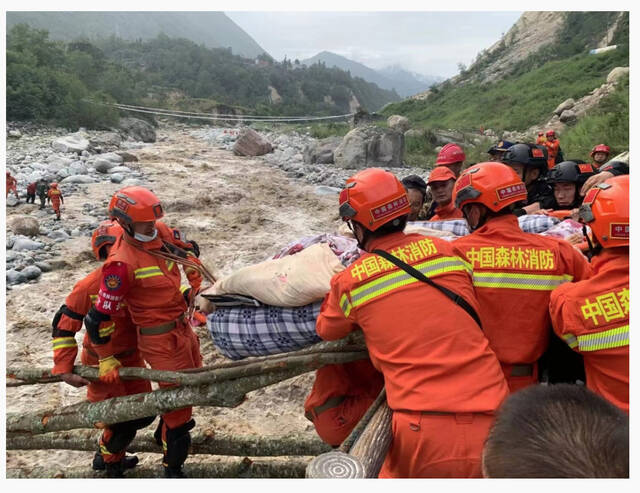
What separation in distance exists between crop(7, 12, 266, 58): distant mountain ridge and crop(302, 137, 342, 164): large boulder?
6819cm

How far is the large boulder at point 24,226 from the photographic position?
Result: 27.4ft

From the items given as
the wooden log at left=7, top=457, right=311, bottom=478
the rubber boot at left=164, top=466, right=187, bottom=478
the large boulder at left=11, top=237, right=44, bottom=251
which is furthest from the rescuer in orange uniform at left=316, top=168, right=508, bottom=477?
the large boulder at left=11, top=237, right=44, bottom=251

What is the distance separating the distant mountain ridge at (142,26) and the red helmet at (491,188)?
81556 millimetres

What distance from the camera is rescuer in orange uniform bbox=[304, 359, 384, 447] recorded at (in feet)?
7.62

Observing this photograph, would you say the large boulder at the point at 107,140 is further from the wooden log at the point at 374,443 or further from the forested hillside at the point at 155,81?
the wooden log at the point at 374,443

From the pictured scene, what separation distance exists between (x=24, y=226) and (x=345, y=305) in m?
8.56

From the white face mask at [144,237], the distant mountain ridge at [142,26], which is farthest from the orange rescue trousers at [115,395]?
the distant mountain ridge at [142,26]

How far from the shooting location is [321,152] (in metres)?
17.5

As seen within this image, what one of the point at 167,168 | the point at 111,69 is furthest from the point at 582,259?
the point at 111,69

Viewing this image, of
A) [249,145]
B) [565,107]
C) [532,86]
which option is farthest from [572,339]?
[532,86]

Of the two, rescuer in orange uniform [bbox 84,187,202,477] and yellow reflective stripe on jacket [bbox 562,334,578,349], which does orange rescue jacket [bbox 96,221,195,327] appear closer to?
rescuer in orange uniform [bbox 84,187,202,477]

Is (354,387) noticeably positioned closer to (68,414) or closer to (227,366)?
(227,366)

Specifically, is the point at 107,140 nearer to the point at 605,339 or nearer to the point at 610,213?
the point at 610,213

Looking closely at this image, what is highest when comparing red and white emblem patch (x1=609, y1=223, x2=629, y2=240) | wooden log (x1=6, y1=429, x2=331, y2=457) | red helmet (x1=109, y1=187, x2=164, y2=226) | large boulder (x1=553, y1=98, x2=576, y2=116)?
large boulder (x1=553, y1=98, x2=576, y2=116)
